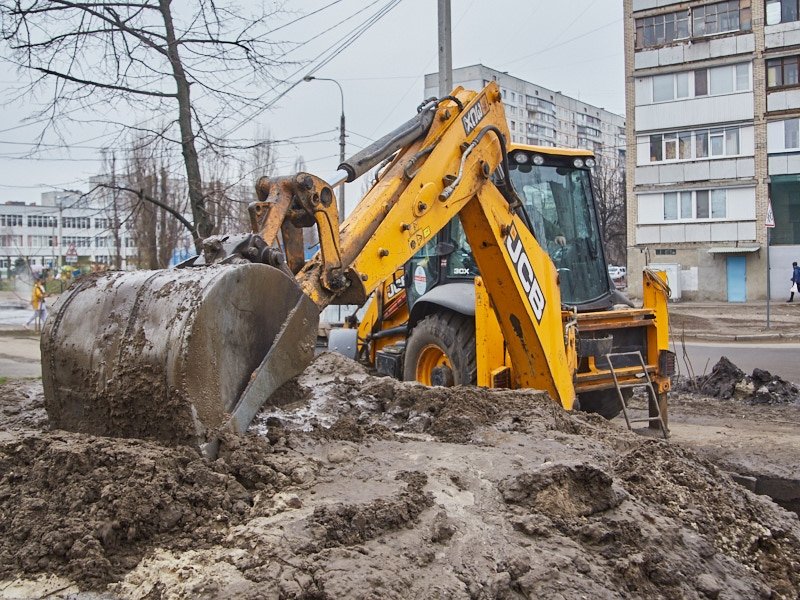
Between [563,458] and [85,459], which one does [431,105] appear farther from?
[85,459]

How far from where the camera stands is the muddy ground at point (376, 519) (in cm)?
257

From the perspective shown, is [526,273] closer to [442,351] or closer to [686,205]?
[442,351]

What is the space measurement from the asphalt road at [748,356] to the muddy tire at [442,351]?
21.0 ft

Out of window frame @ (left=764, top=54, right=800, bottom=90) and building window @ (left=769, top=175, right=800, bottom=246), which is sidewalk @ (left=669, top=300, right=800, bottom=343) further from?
window frame @ (left=764, top=54, right=800, bottom=90)

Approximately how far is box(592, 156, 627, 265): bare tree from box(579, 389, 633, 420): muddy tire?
36506 millimetres

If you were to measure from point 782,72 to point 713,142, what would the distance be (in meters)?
3.67

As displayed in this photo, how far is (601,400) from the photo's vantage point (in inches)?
284

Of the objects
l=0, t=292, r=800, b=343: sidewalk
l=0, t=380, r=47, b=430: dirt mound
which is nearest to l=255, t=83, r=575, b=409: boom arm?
l=0, t=380, r=47, b=430: dirt mound

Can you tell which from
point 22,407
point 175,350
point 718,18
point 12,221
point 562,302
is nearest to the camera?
point 175,350

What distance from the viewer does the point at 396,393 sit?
15.7 feet

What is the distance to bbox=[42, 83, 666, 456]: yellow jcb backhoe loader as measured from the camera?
3311 mm

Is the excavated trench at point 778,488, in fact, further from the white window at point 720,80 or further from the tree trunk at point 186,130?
the white window at point 720,80

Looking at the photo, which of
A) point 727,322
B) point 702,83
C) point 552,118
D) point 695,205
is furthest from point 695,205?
point 552,118

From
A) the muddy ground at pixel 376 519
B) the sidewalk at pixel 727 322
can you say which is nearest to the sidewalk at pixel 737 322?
the sidewalk at pixel 727 322
